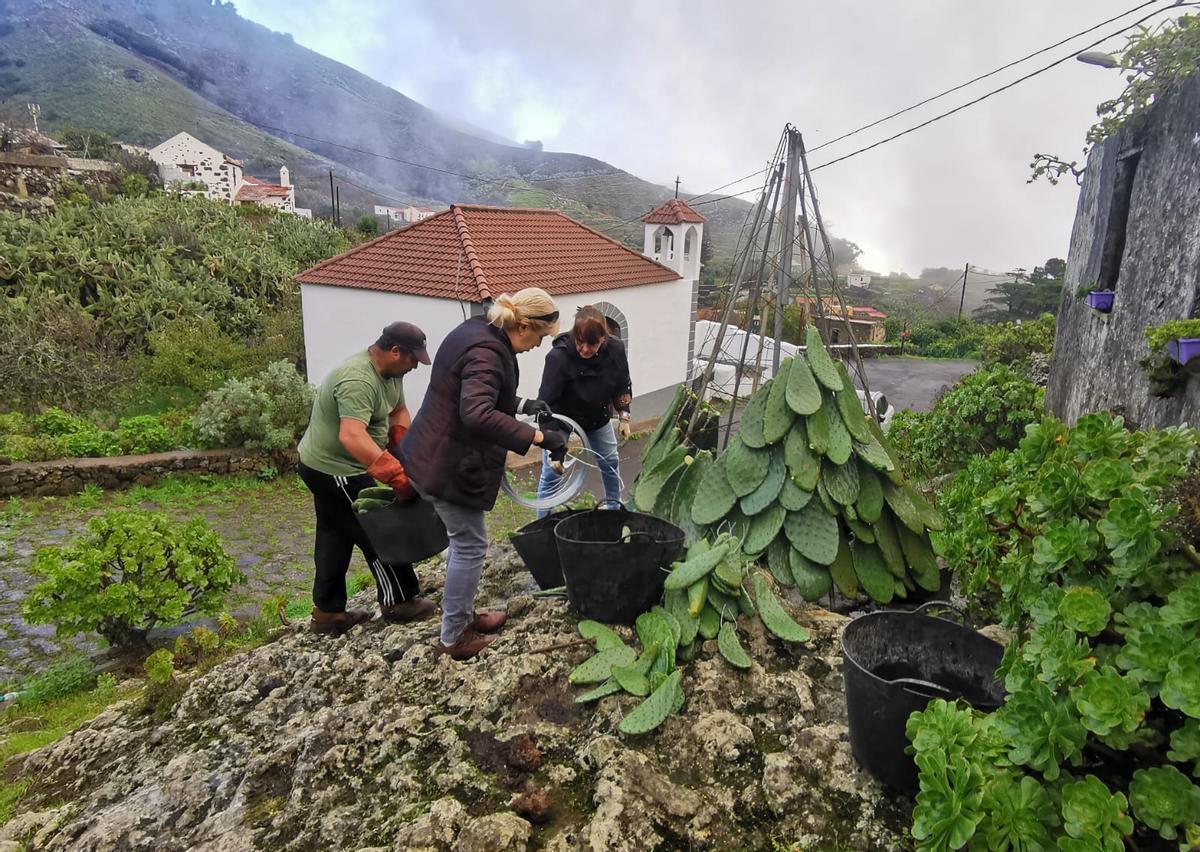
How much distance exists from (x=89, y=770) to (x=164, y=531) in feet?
7.53

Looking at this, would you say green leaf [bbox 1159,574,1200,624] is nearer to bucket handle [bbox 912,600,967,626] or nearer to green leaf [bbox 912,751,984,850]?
Result: green leaf [bbox 912,751,984,850]

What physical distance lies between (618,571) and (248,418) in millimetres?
8790

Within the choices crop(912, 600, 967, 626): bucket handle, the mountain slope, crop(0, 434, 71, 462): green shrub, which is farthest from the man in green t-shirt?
the mountain slope

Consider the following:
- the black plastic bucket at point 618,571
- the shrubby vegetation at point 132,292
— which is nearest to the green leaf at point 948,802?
the black plastic bucket at point 618,571

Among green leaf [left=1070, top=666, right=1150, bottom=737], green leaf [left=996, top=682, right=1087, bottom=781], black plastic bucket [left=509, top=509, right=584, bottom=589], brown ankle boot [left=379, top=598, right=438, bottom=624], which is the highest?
green leaf [left=1070, top=666, right=1150, bottom=737]

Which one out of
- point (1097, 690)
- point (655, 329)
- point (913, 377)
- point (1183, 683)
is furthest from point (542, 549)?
point (913, 377)

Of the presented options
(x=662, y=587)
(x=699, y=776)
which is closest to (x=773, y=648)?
(x=662, y=587)

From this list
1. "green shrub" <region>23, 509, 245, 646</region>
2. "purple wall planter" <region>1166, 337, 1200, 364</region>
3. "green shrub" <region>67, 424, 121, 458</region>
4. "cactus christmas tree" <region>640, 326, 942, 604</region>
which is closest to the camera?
"cactus christmas tree" <region>640, 326, 942, 604</region>

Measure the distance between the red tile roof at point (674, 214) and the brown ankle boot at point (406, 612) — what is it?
1343 cm

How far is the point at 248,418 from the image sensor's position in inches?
400

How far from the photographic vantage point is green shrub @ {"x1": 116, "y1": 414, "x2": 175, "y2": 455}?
32.2ft

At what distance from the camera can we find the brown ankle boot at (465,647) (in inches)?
121

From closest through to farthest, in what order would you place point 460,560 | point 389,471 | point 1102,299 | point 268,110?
point 460,560 → point 389,471 → point 1102,299 → point 268,110

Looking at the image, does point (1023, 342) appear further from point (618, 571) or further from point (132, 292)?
point (132, 292)
